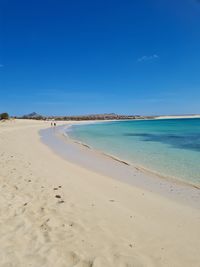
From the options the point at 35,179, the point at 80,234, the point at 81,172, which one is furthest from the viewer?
the point at 81,172

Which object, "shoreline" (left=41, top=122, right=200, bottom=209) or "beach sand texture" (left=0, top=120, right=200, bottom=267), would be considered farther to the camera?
"shoreline" (left=41, top=122, right=200, bottom=209)

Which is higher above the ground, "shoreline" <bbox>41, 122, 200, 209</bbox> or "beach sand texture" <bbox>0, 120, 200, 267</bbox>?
"beach sand texture" <bbox>0, 120, 200, 267</bbox>

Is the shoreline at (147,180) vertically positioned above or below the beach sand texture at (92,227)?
below

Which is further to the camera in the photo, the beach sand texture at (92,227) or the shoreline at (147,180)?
the shoreline at (147,180)

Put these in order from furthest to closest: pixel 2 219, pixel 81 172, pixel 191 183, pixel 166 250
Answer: pixel 81 172
pixel 191 183
pixel 2 219
pixel 166 250

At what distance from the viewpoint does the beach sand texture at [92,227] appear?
11.6 feet

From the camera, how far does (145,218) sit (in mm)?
5012

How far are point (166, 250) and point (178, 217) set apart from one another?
1482mm

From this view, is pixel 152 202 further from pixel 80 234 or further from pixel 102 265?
pixel 102 265

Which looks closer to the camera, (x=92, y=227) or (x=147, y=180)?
(x=92, y=227)

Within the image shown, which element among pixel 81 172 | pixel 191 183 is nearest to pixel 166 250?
pixel 191 183

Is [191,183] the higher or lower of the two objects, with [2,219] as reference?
lower

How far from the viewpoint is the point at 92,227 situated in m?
4.48

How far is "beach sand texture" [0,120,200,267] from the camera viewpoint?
139 inches
